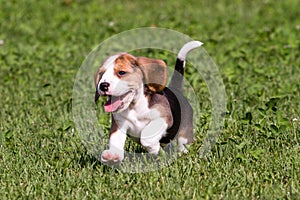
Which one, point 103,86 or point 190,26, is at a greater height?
point 190,26

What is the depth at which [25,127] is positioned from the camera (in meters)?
6.06

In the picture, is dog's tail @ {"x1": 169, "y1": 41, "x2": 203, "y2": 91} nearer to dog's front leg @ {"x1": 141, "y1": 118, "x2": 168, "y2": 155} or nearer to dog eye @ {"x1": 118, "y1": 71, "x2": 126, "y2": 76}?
dog's front leg @ {"x1": 141, "y1": 118, "x2": 168, "y2": 155}

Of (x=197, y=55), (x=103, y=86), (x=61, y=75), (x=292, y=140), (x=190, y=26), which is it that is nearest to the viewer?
(x=103, y=86)

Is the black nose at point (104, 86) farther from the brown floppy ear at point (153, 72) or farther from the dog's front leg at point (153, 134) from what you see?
the dog's front leg at point (153, 134)

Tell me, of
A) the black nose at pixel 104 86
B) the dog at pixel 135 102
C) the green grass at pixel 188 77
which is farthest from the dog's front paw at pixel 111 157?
the black nose at pixel 104 86

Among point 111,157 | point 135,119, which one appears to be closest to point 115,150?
point 111,157

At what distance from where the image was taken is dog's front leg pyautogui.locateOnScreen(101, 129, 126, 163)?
15.0ft

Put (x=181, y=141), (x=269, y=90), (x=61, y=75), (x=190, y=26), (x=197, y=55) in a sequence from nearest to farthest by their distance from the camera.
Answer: (x=181, y=141) → (x=269, y=90) → (x=61, y=75) → (x=197, y=55) → (x=190, y=26)

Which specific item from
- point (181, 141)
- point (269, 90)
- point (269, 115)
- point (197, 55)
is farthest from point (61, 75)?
point (181, 141)

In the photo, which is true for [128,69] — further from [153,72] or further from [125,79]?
[153,72]

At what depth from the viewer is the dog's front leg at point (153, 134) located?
182 inches

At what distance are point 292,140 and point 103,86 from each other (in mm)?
1646

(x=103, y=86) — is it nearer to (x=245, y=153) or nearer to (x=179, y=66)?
(x=179, y=66)

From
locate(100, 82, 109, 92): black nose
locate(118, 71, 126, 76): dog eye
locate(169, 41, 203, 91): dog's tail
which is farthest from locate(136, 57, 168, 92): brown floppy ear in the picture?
locate(169, 41, 203, 91): dog's tail
